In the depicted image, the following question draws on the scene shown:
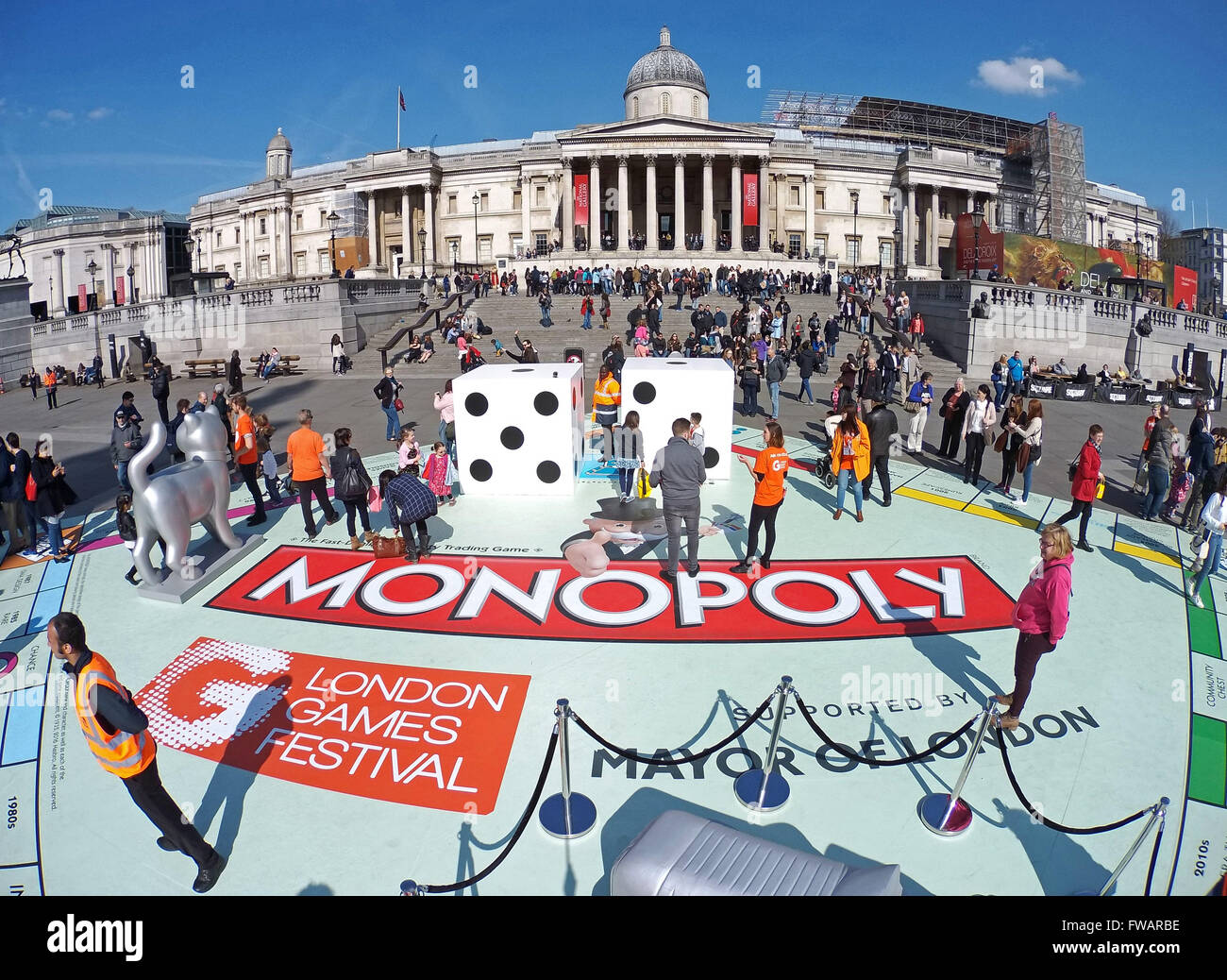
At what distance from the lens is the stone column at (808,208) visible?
216 ft

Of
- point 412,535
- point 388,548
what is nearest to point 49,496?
point 388,548

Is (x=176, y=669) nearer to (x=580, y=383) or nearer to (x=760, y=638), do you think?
(x=760, y=638)

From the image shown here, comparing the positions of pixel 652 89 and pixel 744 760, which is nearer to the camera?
pixel 744 760

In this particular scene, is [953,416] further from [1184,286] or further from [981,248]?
[1184,286]

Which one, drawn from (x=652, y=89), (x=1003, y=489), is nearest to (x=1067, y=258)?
(x=652, y=89)

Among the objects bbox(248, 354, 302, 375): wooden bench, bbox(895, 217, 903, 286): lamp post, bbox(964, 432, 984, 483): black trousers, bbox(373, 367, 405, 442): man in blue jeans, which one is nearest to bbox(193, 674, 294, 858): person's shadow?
bbox(373, 367, 405, 442): man in blue jeans

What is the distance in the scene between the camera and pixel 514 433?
536 inches

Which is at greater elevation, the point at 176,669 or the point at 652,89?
the point at 652,89

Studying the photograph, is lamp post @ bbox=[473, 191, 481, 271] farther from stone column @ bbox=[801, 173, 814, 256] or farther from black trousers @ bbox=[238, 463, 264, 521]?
black trousers @ bbox=[238, 463, 264, 521]

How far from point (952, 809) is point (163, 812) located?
18.3ft

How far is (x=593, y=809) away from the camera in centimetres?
579

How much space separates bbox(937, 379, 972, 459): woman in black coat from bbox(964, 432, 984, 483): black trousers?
3.00 feet

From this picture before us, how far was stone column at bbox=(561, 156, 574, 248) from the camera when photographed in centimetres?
5919
